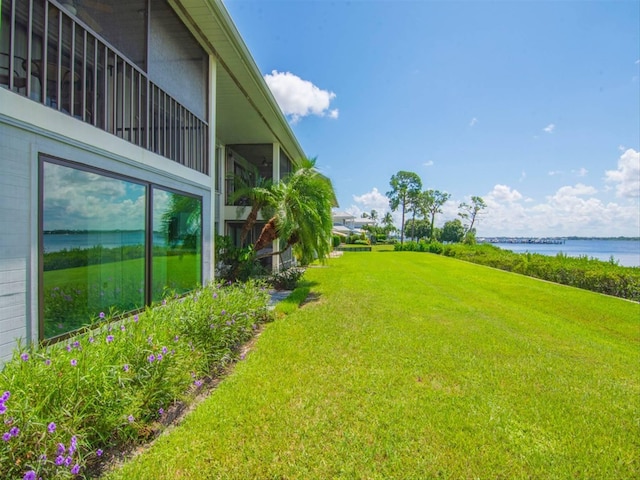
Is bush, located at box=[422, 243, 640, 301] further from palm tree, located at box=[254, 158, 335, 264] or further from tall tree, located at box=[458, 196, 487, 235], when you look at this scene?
tall tree, located at box=[458, 196, 487, 235]

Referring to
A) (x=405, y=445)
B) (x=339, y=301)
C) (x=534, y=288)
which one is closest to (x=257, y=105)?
(x=339, y=301)

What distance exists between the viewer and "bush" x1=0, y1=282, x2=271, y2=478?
1.89 meters

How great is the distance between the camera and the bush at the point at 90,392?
6.19 feet

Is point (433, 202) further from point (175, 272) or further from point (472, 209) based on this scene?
point (175, 272)

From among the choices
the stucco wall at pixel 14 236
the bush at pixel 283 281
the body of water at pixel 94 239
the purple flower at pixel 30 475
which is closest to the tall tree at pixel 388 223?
the bush at pixel 283 281

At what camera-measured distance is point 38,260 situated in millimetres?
2943

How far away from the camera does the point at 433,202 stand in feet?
175

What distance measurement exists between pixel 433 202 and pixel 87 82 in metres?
53.8

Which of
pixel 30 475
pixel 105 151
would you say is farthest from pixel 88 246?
pixel 30 475

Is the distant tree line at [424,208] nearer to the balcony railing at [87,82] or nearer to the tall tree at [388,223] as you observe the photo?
the tall tree at [388,223]

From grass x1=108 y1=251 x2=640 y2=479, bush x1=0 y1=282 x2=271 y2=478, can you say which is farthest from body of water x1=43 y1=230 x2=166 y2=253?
grass x1=108 y1=251 x2=640 y2=479

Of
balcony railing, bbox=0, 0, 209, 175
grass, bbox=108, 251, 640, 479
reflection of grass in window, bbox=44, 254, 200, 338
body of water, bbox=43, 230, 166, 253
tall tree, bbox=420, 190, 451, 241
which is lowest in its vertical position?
grass, bbox=108, 251, 640, 479

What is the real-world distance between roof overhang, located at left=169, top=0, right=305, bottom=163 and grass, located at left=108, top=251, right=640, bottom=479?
5.36 metres

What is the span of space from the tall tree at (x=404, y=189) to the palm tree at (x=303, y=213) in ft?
131
